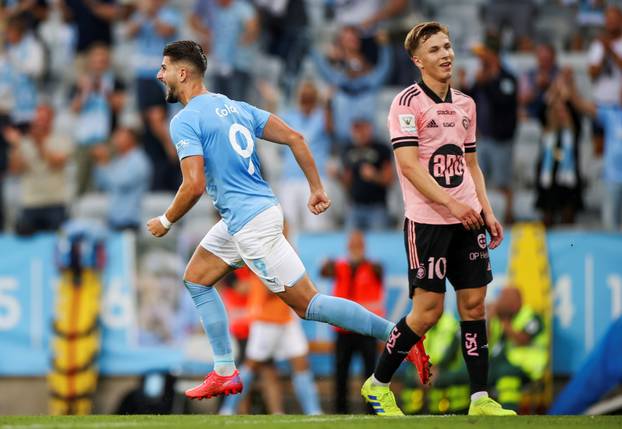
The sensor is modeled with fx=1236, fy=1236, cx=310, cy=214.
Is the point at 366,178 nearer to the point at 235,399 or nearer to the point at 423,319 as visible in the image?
the point at 235,399

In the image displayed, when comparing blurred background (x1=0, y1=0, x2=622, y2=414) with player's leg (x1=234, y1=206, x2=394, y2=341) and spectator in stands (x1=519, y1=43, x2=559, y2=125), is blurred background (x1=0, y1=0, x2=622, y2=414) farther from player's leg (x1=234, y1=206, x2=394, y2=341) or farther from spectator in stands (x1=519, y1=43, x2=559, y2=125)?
player's leg (x1=234, y1=206, x2=394, y2=341)

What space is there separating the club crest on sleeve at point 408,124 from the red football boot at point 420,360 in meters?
1.28

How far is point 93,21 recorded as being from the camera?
15922 mm

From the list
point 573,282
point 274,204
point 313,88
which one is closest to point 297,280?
point 274,204

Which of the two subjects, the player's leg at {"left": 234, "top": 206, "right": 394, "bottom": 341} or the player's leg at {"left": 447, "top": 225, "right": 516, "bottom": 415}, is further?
the player's leg at {"left": 234, "top": 206, "right": 394, "bottom": 341}

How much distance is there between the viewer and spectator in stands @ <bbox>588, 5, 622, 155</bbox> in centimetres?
1424

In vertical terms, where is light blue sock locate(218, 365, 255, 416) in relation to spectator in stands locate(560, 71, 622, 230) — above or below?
below

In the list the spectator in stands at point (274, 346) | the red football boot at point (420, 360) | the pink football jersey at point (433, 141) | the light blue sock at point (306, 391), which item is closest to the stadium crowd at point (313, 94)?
the spectator in stands at point (274, 346)

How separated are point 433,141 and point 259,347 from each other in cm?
586

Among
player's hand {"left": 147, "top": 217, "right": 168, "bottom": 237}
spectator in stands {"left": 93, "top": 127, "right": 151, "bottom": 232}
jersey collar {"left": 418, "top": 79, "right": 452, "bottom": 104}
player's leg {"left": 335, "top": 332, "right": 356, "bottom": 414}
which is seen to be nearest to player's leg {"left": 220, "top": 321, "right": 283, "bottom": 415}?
player's leg {"left": 335, "top": 332, "right": 356, "bottom": 414}

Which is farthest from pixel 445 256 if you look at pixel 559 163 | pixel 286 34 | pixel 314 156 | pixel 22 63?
pixel 22 63

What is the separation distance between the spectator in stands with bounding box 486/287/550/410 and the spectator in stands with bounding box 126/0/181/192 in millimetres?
4164

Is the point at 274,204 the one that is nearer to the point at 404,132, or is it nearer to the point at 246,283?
the point at 404,132

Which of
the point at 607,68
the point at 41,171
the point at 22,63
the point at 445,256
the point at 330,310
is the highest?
the point at 22,63
